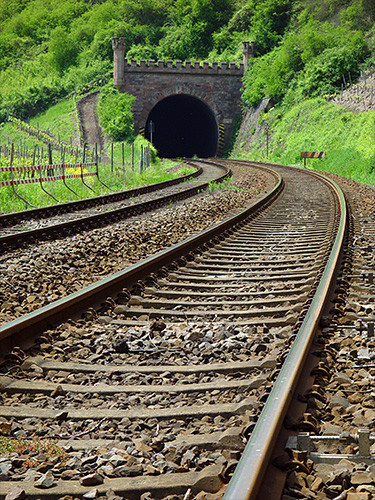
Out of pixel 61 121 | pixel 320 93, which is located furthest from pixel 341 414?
pixel 61 121

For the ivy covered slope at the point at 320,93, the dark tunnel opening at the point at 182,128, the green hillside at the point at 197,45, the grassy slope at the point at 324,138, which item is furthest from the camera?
the dark tunnel opening at the point at 182,128

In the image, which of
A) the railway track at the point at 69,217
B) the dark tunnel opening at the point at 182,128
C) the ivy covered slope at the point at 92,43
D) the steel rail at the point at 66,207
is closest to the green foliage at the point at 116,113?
the dark tunnel opening at the point at 182,128

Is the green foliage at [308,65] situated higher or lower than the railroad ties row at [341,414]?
higher

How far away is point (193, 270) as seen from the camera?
23.0 feet

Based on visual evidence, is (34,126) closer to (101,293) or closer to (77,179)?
(77,179)

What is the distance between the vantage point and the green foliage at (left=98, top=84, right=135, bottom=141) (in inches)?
2037

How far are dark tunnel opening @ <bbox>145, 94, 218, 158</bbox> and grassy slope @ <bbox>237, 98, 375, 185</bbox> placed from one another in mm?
10586

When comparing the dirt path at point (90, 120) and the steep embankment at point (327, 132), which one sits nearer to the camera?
the steep embankment at point (327, 132)

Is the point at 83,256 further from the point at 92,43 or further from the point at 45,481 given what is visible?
the point at 92,43

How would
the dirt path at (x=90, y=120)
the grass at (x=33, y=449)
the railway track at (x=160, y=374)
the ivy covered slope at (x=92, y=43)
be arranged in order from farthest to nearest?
the ivy covered slope at (x=92, y=43)
the dirt path at (x=90, y=120)
the grass at (x=33, y=449)
the railway track at (x=160, y=374)

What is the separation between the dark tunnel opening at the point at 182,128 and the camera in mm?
58938

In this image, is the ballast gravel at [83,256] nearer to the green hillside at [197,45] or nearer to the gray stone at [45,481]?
the gray stone at [45,481]

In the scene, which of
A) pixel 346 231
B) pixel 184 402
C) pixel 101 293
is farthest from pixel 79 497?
pixel 346 231

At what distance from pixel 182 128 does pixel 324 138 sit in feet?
96.6
